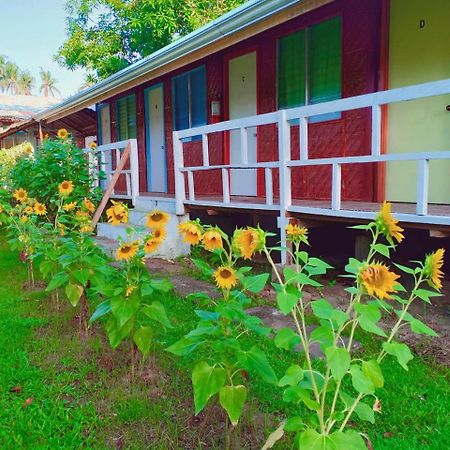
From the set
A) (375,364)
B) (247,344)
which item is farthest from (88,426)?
(375,364)

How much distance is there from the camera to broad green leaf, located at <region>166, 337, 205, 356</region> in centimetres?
178

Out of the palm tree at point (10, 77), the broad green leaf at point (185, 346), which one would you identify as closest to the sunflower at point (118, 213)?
the broad green leaf at point (185, 346)

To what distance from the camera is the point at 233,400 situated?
5.48ft

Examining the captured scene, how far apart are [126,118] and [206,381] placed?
938cm

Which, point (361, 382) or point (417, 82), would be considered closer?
point (361, 382)

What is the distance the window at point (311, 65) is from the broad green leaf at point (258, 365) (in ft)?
13.2

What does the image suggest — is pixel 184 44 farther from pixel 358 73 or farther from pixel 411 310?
pixel 411 310

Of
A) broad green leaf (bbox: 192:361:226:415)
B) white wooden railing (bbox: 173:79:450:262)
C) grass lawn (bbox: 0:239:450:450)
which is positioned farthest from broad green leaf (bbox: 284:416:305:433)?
white wooden railing (bbox: 173:79:450:262)

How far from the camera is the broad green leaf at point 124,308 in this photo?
219 cm

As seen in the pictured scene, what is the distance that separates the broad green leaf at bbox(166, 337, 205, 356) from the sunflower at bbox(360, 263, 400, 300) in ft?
2.58

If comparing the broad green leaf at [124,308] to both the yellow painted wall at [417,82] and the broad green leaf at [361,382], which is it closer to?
the broad green leaf at [361,382]

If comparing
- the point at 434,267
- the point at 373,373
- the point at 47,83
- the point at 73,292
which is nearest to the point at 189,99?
the point at 73,292

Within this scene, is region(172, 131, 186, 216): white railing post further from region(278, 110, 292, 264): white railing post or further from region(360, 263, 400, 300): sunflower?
region(360, 263, 400, 300): sunflower

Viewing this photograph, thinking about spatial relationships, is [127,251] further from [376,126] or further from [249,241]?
[376,126]
